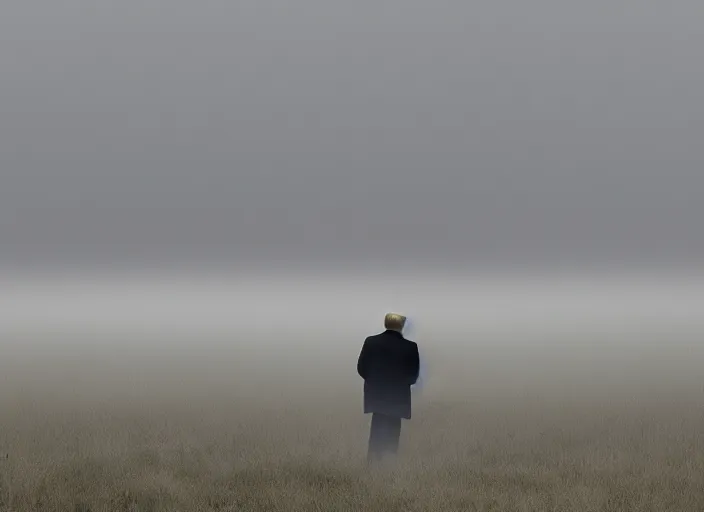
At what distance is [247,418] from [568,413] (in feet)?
19.1

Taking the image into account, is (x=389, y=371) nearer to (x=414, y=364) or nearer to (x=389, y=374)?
(x=389, y=374)

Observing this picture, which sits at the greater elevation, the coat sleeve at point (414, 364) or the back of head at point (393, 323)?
the back of head at point (393, 323)

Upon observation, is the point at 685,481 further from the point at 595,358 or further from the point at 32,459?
the point at 595,358

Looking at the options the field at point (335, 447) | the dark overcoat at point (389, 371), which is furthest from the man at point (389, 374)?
the field at point (335, 447)

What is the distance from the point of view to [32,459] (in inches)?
316

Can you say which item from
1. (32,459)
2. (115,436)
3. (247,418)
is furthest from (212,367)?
(32,459)

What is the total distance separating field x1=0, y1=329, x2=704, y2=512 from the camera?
21.7 feet

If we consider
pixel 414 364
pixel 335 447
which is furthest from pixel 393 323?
pixel 335 447

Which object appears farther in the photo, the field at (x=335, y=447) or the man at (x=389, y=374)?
the man at (x=389, y=374)

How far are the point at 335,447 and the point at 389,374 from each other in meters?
1.92

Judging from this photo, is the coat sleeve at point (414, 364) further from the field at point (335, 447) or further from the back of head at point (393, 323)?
the field at point (335, 447)

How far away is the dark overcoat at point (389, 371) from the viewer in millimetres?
8000

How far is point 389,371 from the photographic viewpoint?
8.05 meters

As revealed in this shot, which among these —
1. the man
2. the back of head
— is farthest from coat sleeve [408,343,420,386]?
the back of head
